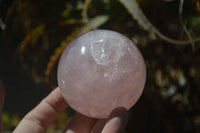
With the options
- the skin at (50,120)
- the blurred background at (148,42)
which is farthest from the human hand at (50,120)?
the blurred background at (148,42)

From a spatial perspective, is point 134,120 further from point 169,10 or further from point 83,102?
point 83,102

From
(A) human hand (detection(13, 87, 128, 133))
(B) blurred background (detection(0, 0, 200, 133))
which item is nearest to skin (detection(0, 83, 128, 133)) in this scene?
(A) human hand (detection(13, 87, 128, 133))

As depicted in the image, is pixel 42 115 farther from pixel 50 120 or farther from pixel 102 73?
pixel 102 73

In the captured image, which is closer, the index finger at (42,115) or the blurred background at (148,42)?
the index finger at (42,115)

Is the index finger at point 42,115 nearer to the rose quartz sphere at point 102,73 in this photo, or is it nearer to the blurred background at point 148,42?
the rose quartz sphere at point 102,73

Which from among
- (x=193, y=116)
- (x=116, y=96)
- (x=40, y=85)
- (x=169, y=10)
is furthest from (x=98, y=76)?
(x=40, y=85)

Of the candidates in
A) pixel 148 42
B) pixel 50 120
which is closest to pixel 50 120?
pixel 50 120
